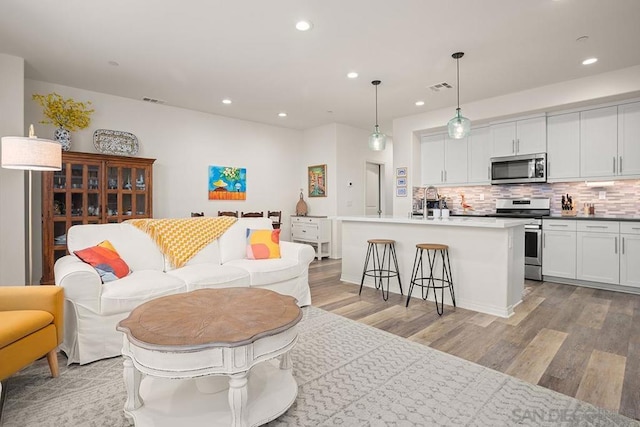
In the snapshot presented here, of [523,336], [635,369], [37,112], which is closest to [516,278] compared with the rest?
[523,336]

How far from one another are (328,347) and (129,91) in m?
4.63

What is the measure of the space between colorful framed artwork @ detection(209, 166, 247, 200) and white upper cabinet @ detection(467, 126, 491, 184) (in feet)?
13.8

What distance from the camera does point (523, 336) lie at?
2.82m

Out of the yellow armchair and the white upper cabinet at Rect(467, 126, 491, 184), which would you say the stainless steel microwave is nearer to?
the white upper cabinet at Rect(467, 126, 491, 184)

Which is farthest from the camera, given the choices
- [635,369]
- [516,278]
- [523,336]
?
[516,278]

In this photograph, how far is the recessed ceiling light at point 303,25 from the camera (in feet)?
9.93

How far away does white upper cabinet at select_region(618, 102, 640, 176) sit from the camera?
4230 millimetres

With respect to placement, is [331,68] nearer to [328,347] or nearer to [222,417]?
[328,347]

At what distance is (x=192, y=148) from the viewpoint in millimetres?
5871

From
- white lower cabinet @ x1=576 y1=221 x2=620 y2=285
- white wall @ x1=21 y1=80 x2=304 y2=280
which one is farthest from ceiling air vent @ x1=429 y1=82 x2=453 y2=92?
white wall @ x1=21 y1=80 x2=304 y2=280

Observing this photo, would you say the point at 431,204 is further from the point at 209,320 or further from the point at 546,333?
the point at 209,320

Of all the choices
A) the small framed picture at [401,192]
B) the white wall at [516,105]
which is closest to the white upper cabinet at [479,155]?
the white wall at [516,105]

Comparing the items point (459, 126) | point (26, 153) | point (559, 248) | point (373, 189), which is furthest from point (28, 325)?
point (373, 189)

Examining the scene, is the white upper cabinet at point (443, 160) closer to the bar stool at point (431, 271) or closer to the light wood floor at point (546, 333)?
the light wood floor at point (546, 333)
